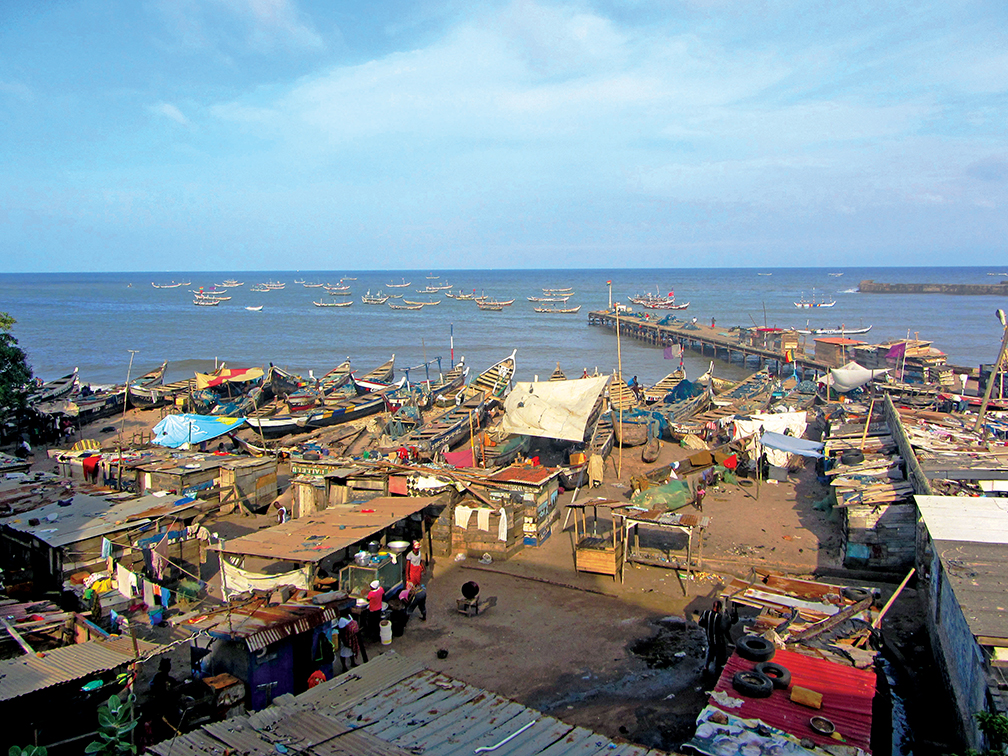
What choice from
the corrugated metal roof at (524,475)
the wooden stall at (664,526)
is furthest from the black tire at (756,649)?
the corrugated metal roof at (524,475)

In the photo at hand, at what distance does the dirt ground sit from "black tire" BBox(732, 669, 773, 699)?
5.66ft

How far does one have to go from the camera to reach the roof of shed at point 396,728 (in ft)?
18.5

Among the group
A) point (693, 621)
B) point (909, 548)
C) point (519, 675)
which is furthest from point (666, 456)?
point (519, 675)

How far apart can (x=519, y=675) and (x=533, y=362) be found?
143ft

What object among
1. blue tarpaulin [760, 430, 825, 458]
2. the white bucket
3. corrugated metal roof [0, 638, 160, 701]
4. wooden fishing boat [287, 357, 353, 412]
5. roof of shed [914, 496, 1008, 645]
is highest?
roof of shed [914, 496, 1008, 645]

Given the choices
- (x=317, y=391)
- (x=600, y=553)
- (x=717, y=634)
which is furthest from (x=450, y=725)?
(x=317, y=391)

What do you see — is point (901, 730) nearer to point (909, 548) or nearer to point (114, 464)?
point (909, 548)

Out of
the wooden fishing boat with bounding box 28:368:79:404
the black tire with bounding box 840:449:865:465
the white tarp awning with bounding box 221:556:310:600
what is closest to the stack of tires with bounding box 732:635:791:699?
the white tarp awning with bounding box 221:556:310:600

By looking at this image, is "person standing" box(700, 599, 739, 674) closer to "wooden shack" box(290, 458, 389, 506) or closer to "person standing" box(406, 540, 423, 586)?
"person standing" box(406, 540, 423, 586)

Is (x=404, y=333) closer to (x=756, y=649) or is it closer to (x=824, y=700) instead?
(x=756, y=649)

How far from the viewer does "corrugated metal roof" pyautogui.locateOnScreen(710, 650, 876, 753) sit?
6.41m

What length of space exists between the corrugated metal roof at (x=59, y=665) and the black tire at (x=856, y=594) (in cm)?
936

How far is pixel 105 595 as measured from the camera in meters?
10.9

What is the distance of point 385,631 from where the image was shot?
10602mm
